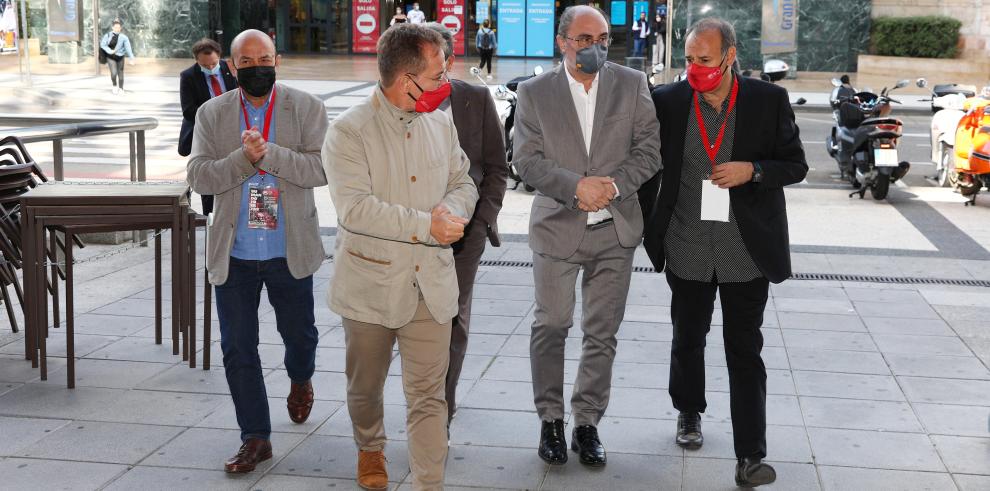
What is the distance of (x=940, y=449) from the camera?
4.90 meters

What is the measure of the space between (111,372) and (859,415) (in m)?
3.70

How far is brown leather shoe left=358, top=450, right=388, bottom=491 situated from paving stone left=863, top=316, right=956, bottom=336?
371 centimetres

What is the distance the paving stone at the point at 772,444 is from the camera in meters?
4.82

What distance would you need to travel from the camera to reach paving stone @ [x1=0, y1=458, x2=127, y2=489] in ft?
14.6

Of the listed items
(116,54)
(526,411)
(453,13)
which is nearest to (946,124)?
(526,411)

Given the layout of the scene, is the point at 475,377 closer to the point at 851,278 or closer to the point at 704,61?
the point at 704,61

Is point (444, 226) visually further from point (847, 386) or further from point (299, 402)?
point (847, 386)

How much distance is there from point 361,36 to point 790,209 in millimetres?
32145

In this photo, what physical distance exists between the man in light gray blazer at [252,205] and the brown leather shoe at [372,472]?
501mm

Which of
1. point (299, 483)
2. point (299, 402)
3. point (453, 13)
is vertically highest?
point (453, 13)

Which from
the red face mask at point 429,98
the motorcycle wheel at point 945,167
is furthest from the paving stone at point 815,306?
the motorcycle wheel at point 945,167

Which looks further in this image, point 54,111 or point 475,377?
point 54,111

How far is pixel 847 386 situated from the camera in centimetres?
581

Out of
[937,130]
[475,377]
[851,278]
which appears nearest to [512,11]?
[937,130]
